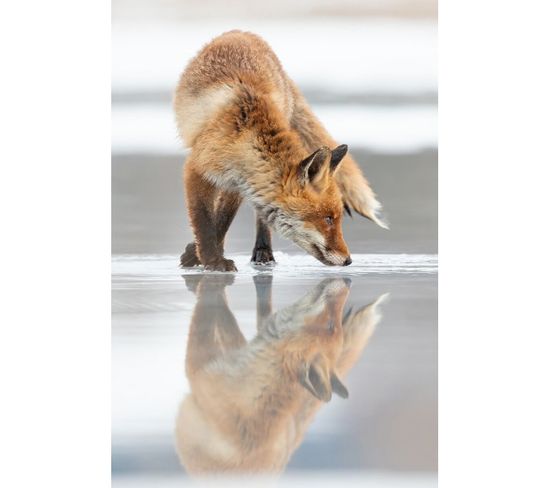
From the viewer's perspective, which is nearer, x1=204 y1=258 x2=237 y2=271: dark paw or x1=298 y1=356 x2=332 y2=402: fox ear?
x1=298 y1=356 x2=332 y2=402: fox ear

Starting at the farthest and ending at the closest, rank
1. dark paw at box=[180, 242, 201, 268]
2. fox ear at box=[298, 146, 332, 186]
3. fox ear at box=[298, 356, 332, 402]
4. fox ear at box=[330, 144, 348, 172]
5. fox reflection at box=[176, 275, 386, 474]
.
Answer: dark paw at box=[180, 242, 201, 268] < fox ear at box=[330, 144, 348, 172] < fox ear at box=[298, 146, 332, 186] < fox ear at box=[298, 356, 332, 402] < fox reflection at box=[176, 275, 386, 474]

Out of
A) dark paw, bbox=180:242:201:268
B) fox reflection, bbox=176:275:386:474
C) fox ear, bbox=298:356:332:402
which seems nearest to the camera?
fox reflection, bbox=176:275:386:474

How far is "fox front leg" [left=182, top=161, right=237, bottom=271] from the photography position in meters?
5.08

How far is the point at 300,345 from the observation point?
3.67 metres

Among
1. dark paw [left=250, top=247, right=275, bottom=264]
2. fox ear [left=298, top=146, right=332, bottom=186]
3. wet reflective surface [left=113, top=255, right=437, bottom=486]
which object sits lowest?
wet reflective surface [left=113, top=255, right=437, bottom=486]

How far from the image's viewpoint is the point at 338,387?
3.40 meters

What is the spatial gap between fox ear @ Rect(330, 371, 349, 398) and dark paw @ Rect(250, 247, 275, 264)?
5.66 feet

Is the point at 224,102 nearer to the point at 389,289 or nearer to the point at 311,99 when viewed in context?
the point at 311,99

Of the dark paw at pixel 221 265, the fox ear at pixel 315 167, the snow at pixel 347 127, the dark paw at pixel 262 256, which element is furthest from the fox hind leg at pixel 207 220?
the fox ear at pixel 315 167

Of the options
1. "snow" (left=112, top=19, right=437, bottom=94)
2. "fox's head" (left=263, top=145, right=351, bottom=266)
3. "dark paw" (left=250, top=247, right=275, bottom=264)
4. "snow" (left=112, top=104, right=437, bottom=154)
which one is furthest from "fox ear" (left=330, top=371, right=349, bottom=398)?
"snow" (left=112, top=19, right=437, bottom=94)

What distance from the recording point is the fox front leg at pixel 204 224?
5082 millimetres

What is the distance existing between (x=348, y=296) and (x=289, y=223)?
1.87 ft

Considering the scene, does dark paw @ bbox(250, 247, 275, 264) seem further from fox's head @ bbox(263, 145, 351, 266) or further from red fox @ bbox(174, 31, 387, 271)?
fox's head @ bbox(263, 145, 351, 266)

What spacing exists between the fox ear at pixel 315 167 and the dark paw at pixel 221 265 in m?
0.70
